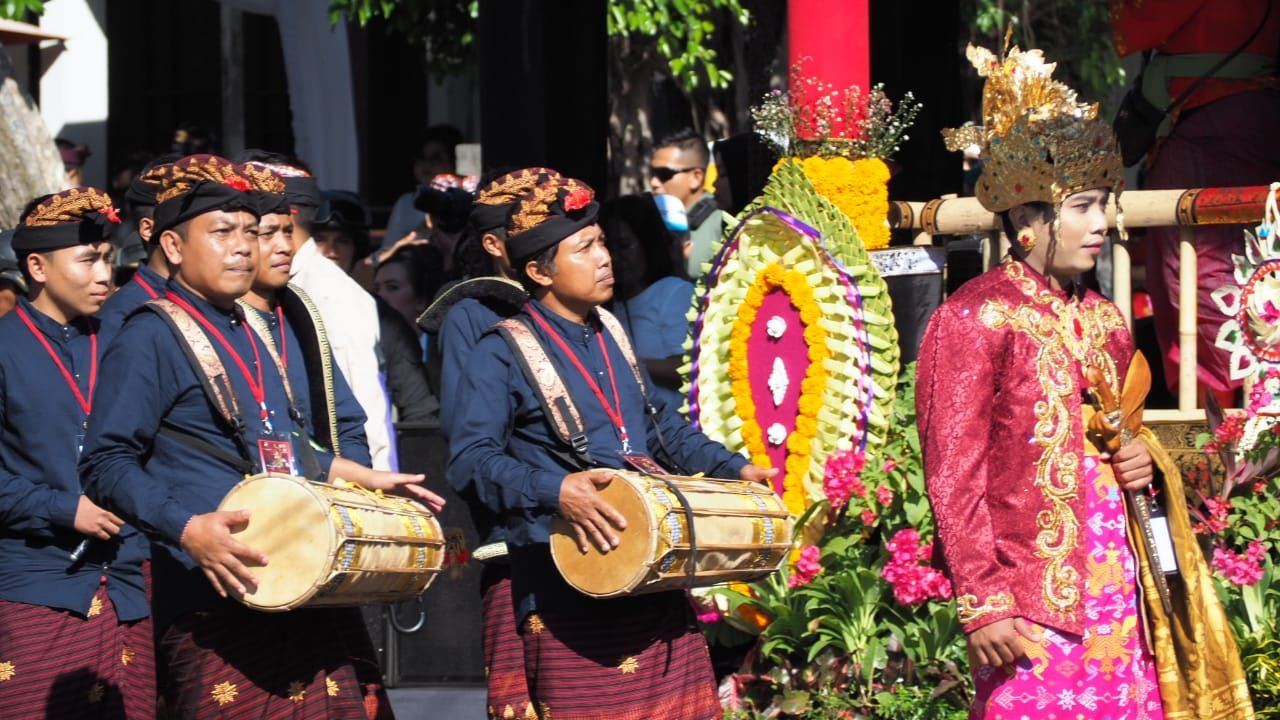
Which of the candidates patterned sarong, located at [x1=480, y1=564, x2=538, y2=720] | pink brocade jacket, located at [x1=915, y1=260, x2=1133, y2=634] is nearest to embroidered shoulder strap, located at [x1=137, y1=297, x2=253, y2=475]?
patterned sarong, located at [x1=480, y1=564, x2=538, y2=720]

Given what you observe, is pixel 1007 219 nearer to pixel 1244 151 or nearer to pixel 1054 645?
pixel 1054 645

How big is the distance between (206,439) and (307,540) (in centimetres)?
49

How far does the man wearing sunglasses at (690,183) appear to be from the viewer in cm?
978

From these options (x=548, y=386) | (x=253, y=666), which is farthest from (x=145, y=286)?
(x=253, y=666)

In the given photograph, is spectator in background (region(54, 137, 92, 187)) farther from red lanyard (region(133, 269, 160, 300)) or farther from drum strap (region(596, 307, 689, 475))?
drum strap (region(596, 307, 689, 475))

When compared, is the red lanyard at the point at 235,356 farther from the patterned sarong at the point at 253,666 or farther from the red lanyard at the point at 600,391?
the red lanyard at the point at 600,391

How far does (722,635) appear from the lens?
7.65 m

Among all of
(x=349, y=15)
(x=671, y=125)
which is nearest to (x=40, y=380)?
(x=349, y=15)

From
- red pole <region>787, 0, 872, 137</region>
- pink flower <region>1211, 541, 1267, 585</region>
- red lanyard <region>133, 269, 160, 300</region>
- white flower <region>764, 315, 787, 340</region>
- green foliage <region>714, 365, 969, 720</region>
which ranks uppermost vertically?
red pole <region>787, 0, 872, 137</region>

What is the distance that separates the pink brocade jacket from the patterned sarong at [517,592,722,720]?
3.36 ft

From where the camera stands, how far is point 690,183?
9938mm

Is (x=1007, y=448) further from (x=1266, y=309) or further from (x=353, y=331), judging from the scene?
(x=353, y=331)

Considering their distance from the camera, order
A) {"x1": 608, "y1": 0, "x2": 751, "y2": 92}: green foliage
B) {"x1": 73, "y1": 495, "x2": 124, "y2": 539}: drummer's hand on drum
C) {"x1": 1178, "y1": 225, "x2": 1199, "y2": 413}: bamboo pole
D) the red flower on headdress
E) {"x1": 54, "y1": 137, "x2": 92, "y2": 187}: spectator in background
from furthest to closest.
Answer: {"x1": 608, "y1": 0, "x2": 751, "y2": 92}: green foliage < {"x1": 54, "y1": 137, "x2": 92, "y2": 187}: spectator in background < {"x1": 1178, "y1": 225, "x2": 1199, "y2": 413}: bamboo pole < {"x1": 73, "y1": 495, "x2": 124, "y2": 539}: drummer's hand on drum < the red flower on headdress

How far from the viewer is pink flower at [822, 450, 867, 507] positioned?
24.1 feet
